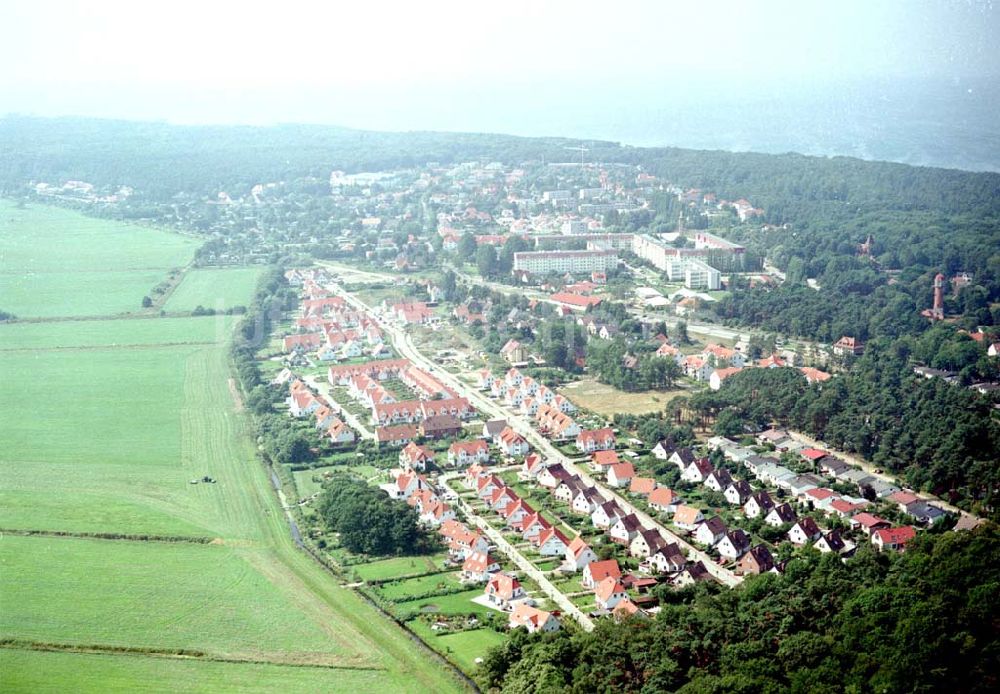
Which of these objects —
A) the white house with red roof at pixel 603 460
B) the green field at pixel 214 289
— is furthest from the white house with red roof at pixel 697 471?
the green field at pixel 214 289

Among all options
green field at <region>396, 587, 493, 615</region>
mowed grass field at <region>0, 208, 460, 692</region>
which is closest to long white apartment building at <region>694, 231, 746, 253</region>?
mowed grass field at <region>0, 208, 460, 692</region>

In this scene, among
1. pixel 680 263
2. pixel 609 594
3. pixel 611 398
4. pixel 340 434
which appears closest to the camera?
pixel 609 594

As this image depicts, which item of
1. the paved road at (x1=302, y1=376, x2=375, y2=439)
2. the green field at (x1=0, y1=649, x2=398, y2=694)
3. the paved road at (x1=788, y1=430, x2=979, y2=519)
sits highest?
the paved road at (x1=788, y1=430, x2=979, y2=519)

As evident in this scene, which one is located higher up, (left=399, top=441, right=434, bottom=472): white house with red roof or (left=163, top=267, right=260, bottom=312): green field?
(left=163, top=267, right=260, bottom=312): green field

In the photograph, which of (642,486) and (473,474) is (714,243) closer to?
(642,486)

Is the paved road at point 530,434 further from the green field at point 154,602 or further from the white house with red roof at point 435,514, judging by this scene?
the green field at point 154,602

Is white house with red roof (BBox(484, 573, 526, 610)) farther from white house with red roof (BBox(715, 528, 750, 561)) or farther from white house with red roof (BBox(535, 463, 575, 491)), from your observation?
white house with red roof (BBox(535, 463, 575, 491))

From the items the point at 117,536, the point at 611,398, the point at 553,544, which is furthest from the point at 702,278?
the point at 117,536
